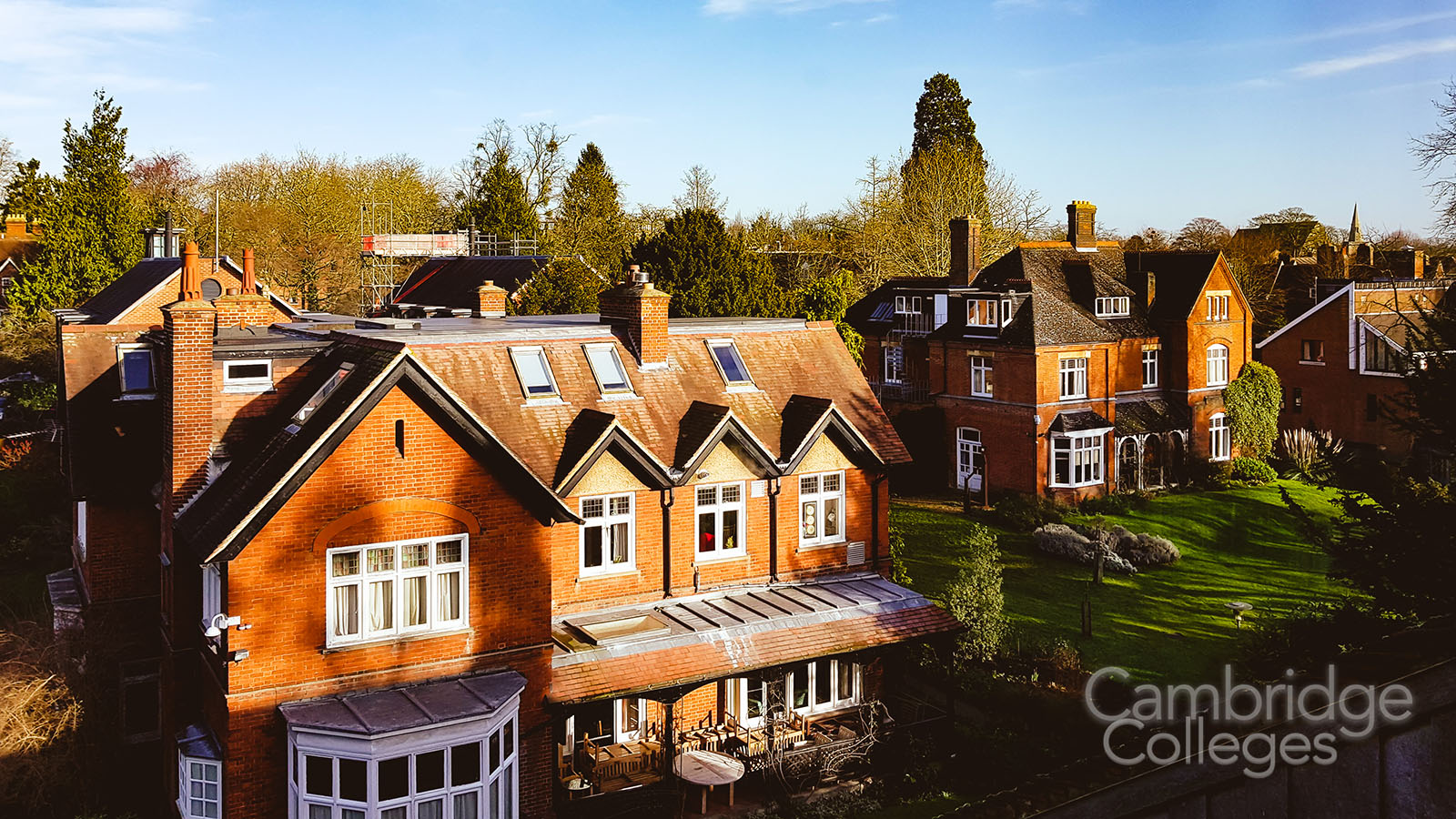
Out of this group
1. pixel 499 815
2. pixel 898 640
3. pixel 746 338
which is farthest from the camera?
pixel 746 338

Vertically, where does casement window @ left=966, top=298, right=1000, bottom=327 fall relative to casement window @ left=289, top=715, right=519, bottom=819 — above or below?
above

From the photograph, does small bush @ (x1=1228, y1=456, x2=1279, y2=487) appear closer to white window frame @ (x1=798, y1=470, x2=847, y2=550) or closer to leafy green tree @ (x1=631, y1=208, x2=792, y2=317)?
leafy green tree @ (x1=631, y1=208, x2=792, y2=317)

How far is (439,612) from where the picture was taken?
16.7 metres

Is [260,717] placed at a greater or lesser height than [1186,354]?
lesser

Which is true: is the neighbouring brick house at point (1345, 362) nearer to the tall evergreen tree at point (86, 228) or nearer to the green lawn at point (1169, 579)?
the green lawn at point (1169, 579)

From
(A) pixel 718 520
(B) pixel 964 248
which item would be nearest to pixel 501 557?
(A) pixel 718 520

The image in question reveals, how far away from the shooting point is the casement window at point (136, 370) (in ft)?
68.6

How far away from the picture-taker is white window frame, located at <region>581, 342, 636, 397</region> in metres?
21.7

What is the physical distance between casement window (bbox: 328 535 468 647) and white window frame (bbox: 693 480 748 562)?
5.58 meters

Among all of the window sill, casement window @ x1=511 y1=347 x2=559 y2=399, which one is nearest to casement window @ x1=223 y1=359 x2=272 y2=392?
casement window @ x1=511 y1=347 x2=559 y2=399

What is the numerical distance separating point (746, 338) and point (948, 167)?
44.2 m

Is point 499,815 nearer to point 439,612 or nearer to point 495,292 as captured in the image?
point 439,612

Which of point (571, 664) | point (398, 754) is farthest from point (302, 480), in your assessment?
point (571, 664)

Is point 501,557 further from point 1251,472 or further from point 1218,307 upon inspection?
point 1218,307
